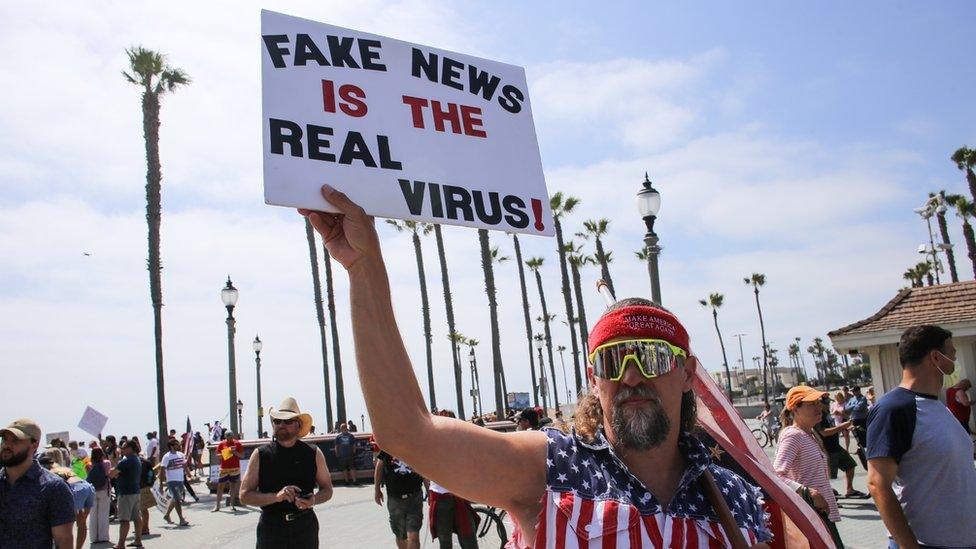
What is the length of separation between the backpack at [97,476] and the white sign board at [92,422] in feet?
33.4

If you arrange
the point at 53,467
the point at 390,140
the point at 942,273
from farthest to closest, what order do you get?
the point at 942,273 → the point at 53,467 → the point at 390,140

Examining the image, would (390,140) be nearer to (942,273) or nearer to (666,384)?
(666,384)

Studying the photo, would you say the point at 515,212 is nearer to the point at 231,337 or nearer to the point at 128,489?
the point at 128,489

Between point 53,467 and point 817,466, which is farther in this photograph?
point 53,467

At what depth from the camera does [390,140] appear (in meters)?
2.71

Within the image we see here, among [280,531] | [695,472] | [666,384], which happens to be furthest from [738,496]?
[280,531]

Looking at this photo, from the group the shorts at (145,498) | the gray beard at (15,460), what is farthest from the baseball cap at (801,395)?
the shorts at (145,498)

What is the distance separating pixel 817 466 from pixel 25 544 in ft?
20.6

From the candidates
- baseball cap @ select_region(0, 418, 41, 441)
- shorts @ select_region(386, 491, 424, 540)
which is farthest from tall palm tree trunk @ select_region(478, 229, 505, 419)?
baseball cap @ select_region(0, 418, 41, 441)

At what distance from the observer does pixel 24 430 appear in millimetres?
5738

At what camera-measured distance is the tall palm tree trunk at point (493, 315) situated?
36.9 metres

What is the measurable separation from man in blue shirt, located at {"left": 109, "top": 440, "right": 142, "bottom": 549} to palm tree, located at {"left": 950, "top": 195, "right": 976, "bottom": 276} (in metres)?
37.4

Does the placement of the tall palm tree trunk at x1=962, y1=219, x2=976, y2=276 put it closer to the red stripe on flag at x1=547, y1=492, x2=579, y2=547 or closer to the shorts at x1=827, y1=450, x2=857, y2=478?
the shorts at x1=827, y1=450, x2=857, y2=478

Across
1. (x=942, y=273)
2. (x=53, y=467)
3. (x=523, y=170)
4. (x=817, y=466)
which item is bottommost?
(x=817, y=466)
